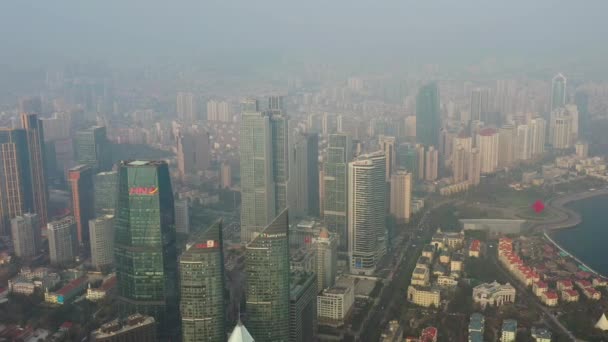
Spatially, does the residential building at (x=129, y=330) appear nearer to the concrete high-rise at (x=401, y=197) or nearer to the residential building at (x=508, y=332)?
the residential building at (x=508, y=332)

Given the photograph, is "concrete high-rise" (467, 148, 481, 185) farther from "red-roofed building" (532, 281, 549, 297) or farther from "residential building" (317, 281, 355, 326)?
"residential building" (317, 281, 355, 326)

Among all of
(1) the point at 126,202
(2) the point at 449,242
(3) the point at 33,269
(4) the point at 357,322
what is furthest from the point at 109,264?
(2) the point at 449,242

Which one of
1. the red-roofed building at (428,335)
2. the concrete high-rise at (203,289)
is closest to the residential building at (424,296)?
the red-roofed building at (428,335)

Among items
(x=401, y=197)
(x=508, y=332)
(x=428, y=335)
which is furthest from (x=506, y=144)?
(x=428, y=335)

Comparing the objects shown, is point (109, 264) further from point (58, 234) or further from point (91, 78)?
point (91, 78)

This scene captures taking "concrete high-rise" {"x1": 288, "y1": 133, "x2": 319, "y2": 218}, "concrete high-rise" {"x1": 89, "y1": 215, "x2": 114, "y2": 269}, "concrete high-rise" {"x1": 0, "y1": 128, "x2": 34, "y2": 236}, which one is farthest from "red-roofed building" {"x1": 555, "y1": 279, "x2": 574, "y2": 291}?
"concrete high-rise" {"x1": 0, "y1": 128, "x2": 34, "y2": 236}

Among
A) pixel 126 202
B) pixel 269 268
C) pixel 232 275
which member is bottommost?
pixel 232 275
